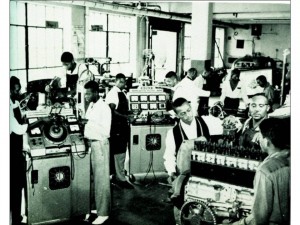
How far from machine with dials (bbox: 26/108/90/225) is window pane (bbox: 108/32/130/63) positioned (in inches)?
312

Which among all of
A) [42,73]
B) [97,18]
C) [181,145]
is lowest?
[181,145]

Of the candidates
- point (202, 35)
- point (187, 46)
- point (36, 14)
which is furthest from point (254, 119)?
point (187, 46)

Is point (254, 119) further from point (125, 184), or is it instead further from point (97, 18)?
point (97, 18)

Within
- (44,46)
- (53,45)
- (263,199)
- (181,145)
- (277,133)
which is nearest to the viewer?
(263,199)

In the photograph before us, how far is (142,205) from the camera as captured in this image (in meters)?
4.59

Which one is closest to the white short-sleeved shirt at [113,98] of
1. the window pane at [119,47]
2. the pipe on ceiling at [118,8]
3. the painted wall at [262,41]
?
the pipe on ceiling at [118,8]

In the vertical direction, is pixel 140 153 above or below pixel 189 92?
below

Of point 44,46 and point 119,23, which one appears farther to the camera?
point 119,23

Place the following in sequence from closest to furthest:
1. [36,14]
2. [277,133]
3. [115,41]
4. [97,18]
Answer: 1. [277,133]
2. [36,14]
3. [97,18]
4. [115,41]

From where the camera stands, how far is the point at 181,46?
13953 millimetres

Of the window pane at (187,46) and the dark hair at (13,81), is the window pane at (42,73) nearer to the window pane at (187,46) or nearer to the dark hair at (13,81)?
the dark hair at (13,81)

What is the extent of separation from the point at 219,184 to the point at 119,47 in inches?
373

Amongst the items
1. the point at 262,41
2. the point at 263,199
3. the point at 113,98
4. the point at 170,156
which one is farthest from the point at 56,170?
the point at 262,41
